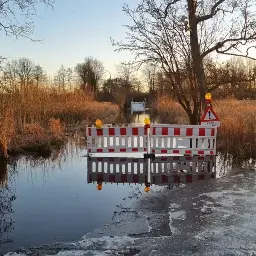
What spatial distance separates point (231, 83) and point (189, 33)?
Answer: 9.05ft

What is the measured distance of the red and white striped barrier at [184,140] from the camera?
1154cm

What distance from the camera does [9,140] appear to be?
1335 cm

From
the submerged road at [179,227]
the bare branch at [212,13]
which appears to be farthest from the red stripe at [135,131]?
the bare branch at [212,13]

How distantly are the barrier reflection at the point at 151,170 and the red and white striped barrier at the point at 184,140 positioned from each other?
24 cm

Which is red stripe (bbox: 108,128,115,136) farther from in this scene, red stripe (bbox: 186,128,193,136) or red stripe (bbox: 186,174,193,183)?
red stripe (bbox: 186,174,193,183)

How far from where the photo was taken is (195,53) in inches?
584

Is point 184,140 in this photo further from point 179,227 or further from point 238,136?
point 179,227

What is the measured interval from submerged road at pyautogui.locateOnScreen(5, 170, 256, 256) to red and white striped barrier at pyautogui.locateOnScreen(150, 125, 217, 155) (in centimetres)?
352

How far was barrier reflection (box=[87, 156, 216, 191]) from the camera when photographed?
9.12 metres

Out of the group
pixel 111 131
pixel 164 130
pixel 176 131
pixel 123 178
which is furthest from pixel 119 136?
pixel 123 178

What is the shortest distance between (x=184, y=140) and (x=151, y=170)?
7.38 feet

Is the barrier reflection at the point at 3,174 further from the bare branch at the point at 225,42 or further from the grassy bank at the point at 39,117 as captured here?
the bare branch at the point at 225,42

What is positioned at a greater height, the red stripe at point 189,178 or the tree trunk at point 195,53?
the tree trunk at point 195,53

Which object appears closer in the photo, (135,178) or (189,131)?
(135,178)
